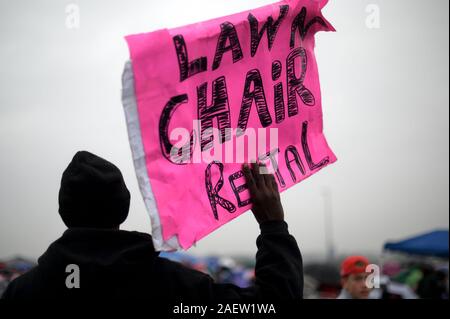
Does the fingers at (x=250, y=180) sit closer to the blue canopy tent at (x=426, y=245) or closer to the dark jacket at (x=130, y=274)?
the dark jacket at (x=130, y=274)

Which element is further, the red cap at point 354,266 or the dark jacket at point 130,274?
the red cap at point 354,266

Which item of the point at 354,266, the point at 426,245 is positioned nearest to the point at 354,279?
the point at 354,266

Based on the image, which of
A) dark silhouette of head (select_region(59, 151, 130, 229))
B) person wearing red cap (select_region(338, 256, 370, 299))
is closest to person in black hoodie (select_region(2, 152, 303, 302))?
dark silhouette of head (select_region(59, 151, 130, 229))

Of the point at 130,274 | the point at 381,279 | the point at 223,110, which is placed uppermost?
the point at 223,110

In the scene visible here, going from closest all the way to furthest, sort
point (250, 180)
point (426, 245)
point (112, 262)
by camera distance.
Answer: point (112, 262) → point (250, 180) → point (426, 245)

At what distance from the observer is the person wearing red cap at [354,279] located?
4926 millimetres

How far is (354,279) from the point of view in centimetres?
501

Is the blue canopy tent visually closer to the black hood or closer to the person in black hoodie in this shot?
the person in black hoodie

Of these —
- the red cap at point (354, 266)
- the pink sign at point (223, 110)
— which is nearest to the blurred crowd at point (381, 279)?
the red cap at point (354, 266)

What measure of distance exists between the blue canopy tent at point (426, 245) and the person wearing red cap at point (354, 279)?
6858 millimetres

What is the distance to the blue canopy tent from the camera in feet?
36.5

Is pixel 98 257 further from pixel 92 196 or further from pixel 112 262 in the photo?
pixel 92 196

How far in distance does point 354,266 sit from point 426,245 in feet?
23.9
